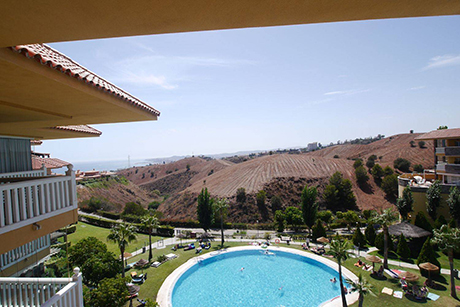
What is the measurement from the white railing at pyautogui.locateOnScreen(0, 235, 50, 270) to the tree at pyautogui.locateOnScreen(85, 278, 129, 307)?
5.01m

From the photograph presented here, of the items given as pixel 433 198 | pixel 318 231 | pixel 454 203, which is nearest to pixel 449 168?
pixel 433 198

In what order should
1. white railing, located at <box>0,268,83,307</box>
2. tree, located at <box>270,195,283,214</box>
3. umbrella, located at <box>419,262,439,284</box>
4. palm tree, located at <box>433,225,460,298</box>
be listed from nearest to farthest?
white railing, located at <box>0,268,83,307</box>
palm tree, located at <box>433,225,460,298</box>
umbrella, located at <box>419,262,439,284</box>
tree, located at <box>270,195,283,214</box>

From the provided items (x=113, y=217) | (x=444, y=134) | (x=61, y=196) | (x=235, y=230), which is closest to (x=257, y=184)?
(x=235, y=230)

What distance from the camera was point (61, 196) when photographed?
586 cm

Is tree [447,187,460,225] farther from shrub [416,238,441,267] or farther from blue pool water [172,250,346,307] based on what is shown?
blue pool water [172,250,346,307]

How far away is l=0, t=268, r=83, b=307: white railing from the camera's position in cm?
523

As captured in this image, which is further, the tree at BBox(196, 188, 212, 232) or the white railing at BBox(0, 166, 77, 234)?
the tree at BBox(196, 188, 212, 232)

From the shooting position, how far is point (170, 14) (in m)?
2.42

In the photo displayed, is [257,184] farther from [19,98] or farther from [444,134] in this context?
[19,98]

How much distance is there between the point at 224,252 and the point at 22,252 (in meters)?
18.7

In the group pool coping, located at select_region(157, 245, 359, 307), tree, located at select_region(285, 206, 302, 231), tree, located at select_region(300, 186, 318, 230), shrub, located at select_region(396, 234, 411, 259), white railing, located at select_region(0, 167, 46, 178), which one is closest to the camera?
white railing, located at select_region(0, 167, 46, 178)

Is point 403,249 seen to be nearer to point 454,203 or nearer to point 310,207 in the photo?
point 454,203

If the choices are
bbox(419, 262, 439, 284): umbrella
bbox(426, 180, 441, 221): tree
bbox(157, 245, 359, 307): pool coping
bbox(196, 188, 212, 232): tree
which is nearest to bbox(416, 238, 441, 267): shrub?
bbox(419, 262, 439, 284): umbrella

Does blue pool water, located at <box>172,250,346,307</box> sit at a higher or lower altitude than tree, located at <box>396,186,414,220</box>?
A: lower
